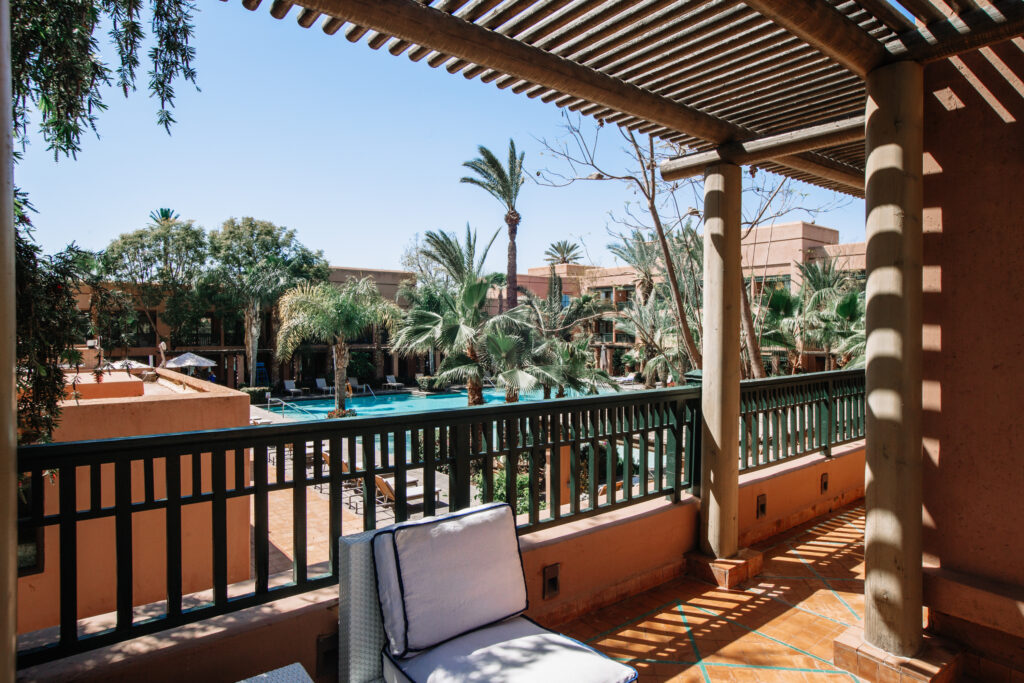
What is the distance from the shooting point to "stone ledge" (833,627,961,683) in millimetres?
2744

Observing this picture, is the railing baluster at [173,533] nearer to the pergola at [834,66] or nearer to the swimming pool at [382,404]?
the pergola at [834,66]

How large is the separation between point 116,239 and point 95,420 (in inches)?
1110

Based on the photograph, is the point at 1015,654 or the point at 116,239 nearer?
the point at 1015,654

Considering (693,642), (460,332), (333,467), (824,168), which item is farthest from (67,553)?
(460,332)

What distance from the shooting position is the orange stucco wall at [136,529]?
6013 mm

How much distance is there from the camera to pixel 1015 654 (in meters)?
2.83

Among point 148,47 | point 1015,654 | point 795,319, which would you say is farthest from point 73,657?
point 795,319

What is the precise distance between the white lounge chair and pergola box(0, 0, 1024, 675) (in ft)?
5.58

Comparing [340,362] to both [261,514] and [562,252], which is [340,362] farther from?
[261,514]

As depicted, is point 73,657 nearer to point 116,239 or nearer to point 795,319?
point 795,319

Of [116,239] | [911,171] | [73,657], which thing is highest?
[116,239]

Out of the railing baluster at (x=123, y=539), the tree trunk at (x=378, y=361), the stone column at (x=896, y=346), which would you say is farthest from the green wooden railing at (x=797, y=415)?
the tree trunk at (x=378, y=361)

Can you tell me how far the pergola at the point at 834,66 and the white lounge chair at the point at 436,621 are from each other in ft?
5.58

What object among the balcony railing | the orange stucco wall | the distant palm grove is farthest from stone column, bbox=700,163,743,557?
the orange stucco wall
